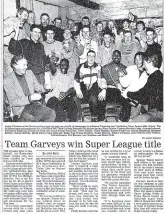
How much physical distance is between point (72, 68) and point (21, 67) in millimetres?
221

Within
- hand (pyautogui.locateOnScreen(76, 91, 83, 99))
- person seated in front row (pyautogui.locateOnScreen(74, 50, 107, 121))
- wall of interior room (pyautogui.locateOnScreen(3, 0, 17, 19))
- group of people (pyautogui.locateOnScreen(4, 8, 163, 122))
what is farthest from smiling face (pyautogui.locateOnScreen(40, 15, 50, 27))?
hand (pyautogui.locateOnScreen(76, 91, 83, 99))

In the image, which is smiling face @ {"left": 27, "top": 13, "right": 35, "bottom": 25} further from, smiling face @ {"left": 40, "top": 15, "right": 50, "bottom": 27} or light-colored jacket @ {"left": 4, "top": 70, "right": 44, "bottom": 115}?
light-colored jacket @ {"left": 4, "top": 70, "right": 44, "bottom": 115}

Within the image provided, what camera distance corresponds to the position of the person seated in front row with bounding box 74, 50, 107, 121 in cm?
161

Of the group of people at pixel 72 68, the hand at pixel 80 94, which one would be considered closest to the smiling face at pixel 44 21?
the group of people at pixel 72 68

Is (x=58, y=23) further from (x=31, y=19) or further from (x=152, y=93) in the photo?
(x=152, y=93)

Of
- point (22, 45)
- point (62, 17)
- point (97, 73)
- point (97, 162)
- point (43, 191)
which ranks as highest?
point (62, 17)

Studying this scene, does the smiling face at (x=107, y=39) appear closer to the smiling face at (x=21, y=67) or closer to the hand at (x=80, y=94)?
the hand at (x=80, y=94)

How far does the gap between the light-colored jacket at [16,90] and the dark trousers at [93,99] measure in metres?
0.21

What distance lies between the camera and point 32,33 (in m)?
1.63

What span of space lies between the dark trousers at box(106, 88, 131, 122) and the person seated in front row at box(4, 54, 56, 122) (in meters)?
0.25

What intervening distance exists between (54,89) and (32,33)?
0.26 metres

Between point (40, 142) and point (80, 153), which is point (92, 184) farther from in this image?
point (40, 142)

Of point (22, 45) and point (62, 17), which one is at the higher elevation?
point (62, 17)

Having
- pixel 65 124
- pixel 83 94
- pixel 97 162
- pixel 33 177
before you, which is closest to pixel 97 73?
pixel 83 94
